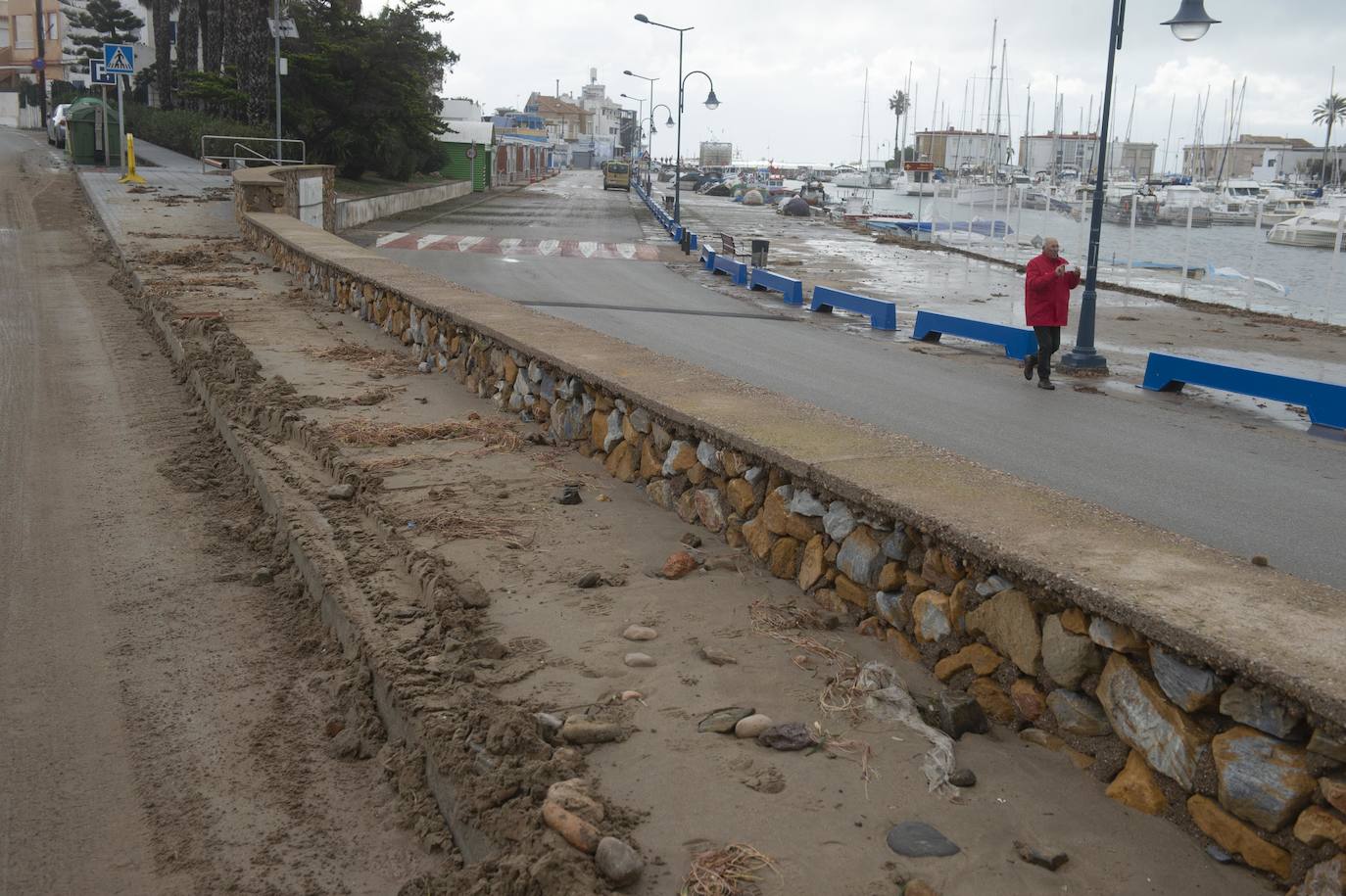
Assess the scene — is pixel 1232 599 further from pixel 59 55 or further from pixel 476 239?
pixel 59 55

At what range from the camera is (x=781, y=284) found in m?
25.0

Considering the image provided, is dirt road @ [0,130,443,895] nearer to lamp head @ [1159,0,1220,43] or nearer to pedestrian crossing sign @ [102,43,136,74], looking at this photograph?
lamp head @ [1159,0,1220,43]

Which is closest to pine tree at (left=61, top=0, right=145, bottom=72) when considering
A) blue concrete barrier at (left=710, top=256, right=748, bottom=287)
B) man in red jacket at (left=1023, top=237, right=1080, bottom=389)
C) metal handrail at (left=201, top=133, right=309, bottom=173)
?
metal handrail at (left=201, top=133, right=309, bottom=173)

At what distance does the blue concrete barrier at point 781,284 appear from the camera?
24109mm

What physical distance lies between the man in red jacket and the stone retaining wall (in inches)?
339

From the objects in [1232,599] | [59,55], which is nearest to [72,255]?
[1232,599]

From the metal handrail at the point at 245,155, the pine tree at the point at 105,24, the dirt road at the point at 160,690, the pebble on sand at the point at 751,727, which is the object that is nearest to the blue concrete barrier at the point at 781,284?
the dirt road at the point at 160,690

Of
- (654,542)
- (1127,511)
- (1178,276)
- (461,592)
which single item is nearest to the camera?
(461,592)

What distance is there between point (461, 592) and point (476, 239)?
3066 cm

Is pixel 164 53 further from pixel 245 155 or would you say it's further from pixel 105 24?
pixel 105 24

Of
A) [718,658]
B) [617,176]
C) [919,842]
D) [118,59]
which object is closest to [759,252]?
[118,59]

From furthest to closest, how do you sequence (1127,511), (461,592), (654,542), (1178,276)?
(1178,276)
(1127,511)
(654,542)
(461,592)

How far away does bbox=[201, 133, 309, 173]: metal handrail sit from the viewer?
3722 centimetres

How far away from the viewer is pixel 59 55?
10362cm
